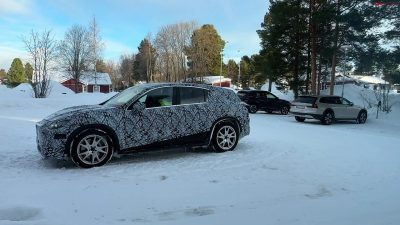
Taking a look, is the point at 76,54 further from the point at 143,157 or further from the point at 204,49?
the point at 143,157

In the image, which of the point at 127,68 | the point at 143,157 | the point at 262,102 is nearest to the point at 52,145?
the point at 143,157

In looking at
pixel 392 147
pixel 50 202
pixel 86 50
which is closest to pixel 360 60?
pixel 392 147

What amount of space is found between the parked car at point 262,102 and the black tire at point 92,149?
1866 cm

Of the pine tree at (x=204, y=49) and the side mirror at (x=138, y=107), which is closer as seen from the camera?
the side mirror at (x=138, y=107)

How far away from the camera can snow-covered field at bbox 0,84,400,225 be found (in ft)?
16.3

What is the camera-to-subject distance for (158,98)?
27.5 ft

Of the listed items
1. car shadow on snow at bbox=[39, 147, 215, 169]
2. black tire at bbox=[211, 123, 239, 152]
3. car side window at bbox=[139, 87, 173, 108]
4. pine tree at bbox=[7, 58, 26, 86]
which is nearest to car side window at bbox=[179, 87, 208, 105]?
car side window at bbox=[139, 87, 173, 108]

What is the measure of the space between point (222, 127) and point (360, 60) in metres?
20.4

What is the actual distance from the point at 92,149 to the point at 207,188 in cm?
247

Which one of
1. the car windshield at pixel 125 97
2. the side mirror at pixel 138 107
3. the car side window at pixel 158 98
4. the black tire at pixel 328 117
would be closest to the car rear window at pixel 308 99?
the black tire at pixel 328 117

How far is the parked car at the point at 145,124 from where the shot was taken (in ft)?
24.0

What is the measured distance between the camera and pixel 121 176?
22.4 ft

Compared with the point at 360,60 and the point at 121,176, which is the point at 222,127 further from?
the point at 360,60

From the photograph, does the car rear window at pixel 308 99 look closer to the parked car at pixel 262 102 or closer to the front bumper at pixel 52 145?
the parked car at pixel 262 102
